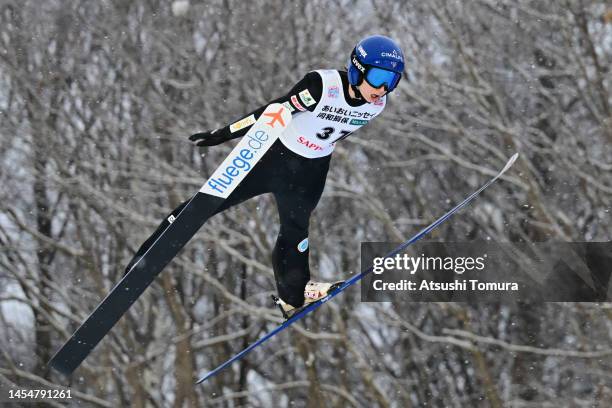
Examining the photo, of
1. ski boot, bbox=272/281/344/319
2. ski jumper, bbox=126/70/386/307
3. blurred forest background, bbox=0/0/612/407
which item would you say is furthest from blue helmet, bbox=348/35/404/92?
blurred forest background, bbox=0/0/612/407

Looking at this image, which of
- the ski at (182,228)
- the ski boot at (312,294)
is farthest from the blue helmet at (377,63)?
the ski boot at (312,294)

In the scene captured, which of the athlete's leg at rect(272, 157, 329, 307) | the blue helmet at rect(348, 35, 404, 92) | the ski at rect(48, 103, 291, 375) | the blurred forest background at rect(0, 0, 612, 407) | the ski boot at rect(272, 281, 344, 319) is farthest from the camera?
the blurred forest background at rect(0, 0, 612, 407)

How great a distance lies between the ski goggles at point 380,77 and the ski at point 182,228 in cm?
38

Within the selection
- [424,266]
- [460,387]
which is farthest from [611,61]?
[460,387]

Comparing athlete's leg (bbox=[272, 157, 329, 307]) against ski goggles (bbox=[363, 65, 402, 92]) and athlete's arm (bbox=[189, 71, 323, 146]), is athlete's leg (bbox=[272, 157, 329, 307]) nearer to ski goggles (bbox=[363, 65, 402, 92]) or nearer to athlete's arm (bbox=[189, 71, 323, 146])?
athlete's arm (bbox=[189, 71, 323, 146])

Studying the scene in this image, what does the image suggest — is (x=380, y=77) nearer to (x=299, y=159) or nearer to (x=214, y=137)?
(x=299, y=159)

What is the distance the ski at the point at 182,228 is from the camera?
14.7 ft

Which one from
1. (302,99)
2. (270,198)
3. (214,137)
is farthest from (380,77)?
(270,198)

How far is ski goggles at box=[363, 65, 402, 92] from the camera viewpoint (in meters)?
4.37

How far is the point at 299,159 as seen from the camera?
4.75 m

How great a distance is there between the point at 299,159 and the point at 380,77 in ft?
1.94

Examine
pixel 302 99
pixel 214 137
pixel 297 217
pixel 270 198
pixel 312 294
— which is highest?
pixel 270 198

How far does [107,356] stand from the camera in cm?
1126

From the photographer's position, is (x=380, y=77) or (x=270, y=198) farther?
(x=270, y=198)
